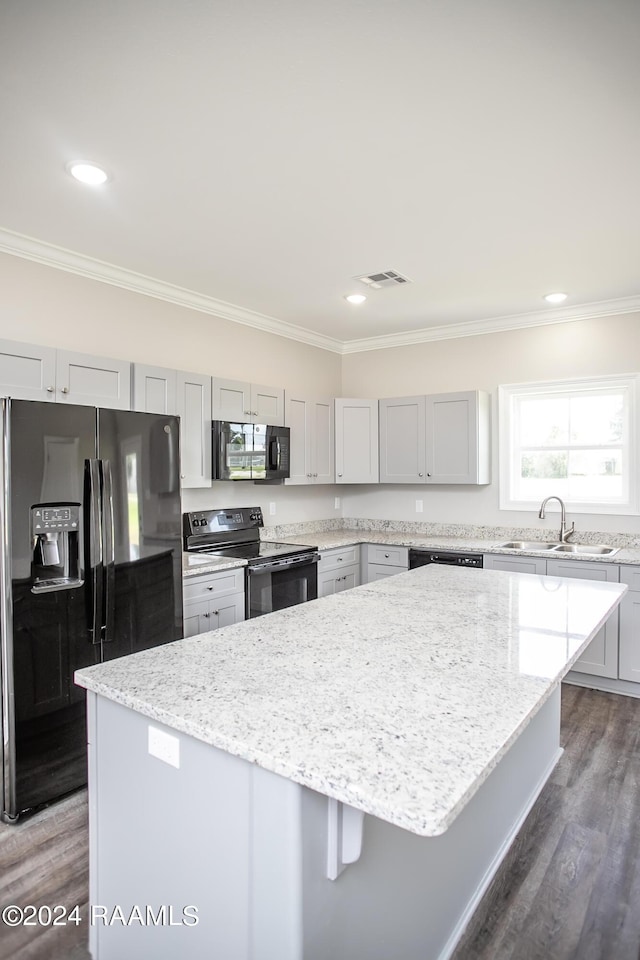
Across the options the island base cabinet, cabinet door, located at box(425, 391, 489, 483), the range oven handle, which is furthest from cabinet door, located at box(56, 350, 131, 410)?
cabinet door, located at box(425, 391, 489, 483)

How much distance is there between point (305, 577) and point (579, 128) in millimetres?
3045

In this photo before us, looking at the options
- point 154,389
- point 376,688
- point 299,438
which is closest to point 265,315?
point 299,438

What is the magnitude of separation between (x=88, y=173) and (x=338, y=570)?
125 inches

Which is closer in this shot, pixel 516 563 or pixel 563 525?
pixel 516 563

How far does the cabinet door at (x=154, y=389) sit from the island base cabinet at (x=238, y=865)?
2.07 meters

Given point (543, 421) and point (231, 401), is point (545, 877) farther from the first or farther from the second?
point (543, 421)

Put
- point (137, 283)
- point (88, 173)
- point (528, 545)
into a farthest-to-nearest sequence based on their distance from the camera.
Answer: point (528, 545)
point (137, 283)
point (88, 173)

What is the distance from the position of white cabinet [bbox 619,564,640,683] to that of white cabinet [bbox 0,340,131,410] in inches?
129

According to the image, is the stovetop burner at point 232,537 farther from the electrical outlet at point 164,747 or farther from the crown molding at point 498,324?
the electrical outlet at point 164,747

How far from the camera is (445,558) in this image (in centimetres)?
433

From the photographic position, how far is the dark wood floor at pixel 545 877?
176cm

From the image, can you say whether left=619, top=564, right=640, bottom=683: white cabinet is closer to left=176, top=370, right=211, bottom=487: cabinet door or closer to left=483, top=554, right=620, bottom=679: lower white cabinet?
left=483, top=554, right=620, bottom=679: lower white cabinet

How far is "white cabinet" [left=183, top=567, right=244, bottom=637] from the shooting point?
3213 mm

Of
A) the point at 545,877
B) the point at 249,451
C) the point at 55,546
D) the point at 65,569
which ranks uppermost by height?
the point at 249,451
